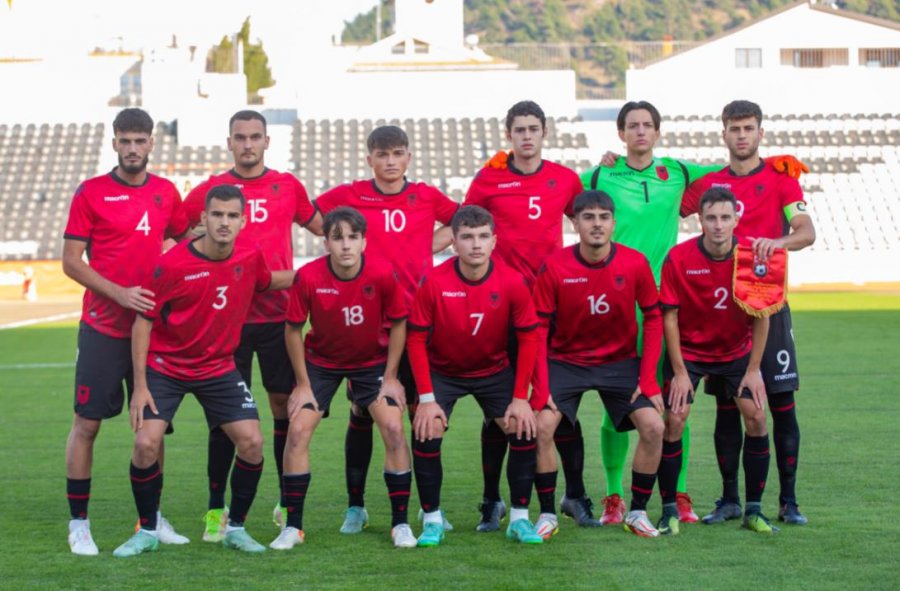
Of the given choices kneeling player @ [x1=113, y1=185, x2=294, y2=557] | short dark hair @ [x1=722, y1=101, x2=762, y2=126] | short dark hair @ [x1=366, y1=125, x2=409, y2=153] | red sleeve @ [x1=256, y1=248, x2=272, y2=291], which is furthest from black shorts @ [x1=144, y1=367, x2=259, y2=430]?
short dark hair @ [x1=722, y1=101, x2=762, y2=126]

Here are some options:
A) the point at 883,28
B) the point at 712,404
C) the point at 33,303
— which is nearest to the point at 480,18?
the point at 883,28

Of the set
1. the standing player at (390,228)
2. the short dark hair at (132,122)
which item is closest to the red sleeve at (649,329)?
the standing player at (390,228)

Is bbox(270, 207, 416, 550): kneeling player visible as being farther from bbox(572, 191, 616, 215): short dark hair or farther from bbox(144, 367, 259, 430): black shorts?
bbox(572, 191, 616, 215): short dark hair

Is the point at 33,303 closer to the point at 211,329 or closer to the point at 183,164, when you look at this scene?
the point at 183,164

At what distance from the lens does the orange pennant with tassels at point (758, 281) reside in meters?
6.21

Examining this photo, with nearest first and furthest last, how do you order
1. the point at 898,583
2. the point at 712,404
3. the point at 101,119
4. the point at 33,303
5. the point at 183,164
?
1. the point at 898,583
2. the point at 712,404
3. the point at 33,303
4. the point at 183,164
5. the point at 101,119

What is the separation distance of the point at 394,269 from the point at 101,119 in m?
35.5

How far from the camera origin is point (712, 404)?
11.1m

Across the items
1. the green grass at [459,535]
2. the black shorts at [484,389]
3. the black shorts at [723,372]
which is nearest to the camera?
the green grass at [459,535]

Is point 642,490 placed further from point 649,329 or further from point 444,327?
point 444,327

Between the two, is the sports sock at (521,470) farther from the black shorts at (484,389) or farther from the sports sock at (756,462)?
the sports sock at (756,462)

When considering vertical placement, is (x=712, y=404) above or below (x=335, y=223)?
below

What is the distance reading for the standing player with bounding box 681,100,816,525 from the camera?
6.41 metres

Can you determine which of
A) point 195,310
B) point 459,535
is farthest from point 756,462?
point 195,310
